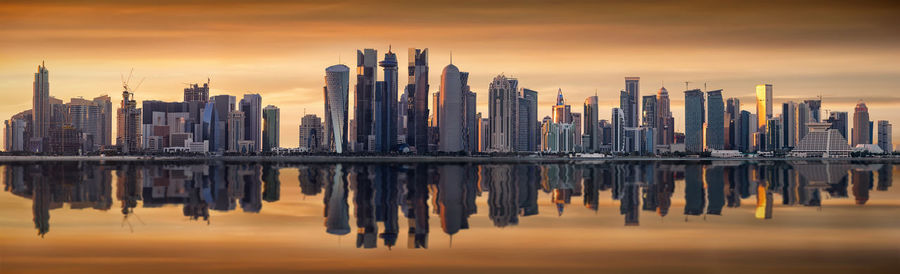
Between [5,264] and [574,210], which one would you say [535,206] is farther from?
[5,264]

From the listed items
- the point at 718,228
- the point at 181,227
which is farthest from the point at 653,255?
the point at 181,227

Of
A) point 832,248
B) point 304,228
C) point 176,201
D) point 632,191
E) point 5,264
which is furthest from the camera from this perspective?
point 632,191

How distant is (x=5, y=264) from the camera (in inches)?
1660

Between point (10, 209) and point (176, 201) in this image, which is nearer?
point (10, 209)

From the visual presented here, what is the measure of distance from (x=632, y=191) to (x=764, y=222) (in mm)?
41705

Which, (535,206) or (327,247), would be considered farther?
(535,206)

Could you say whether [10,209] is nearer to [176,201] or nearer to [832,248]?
[176,201]

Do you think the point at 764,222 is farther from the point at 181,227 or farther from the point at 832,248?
the point at 181,227

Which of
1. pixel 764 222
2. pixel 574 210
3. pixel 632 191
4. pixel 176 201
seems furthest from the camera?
pixel 632 191

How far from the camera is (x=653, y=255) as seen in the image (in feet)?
151

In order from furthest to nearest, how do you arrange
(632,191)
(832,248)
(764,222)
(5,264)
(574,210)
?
(632,191) < (574,210) < (764,222) < (832,248) < (5,264)

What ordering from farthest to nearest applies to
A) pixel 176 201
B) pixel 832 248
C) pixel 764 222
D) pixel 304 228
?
pixel 176 201 → pixel 764 222 → pixel 304 228 → pixel 832 248

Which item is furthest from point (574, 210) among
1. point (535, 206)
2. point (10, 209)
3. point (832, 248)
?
point (10, 209)

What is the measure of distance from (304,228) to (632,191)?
59.4 meters
